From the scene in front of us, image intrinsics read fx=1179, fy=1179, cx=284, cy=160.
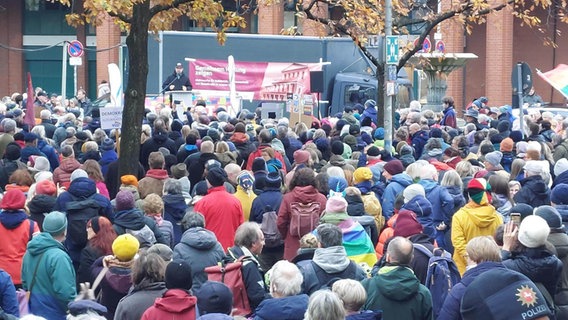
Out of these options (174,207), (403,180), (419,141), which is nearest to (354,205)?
(403,180)

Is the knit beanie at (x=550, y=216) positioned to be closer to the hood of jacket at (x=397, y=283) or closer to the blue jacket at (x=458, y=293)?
the blue jacket at (x=458, y=293)

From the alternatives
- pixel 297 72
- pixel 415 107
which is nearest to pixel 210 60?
pixel 297 72

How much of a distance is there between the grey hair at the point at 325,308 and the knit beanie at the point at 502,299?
1.12 meters

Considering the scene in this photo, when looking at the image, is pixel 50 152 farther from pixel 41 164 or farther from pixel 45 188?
pixel 45 188

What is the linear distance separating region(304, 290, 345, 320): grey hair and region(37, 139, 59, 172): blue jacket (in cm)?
1106

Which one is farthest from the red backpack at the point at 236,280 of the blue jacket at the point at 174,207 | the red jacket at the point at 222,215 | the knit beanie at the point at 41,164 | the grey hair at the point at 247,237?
the knit beanie at the point at 41,164

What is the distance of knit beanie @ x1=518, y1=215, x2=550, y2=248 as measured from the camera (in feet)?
28.0

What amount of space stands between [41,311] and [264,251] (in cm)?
278

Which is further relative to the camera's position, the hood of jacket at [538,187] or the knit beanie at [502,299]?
the hood of jacket at [538,187]

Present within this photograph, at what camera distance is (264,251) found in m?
11.7

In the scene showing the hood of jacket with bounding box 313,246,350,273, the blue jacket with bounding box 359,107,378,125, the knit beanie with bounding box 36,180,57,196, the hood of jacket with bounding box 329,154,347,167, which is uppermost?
the blue jacket with bounding box 359,107,378,125

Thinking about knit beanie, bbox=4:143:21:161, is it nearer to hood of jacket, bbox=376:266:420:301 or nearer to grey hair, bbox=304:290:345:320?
hood of jacket, bbox=376:266:420:301

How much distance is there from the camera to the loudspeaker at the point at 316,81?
28438mm

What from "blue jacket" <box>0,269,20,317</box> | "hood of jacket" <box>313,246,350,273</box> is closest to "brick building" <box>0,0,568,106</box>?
"hood of jacket" <box>313,246,350,273</box>
